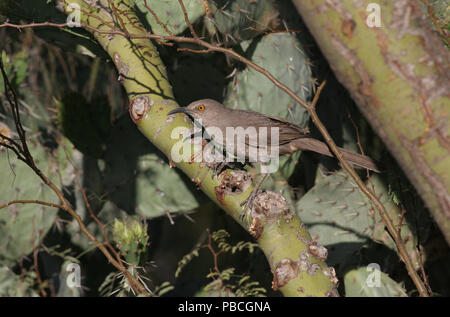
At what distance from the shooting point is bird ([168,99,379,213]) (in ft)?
10.5

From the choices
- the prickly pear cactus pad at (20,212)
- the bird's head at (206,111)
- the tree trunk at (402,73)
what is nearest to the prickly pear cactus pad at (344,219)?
the bird's head at (206,111)

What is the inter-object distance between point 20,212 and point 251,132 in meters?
1.79

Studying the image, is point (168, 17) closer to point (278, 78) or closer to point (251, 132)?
point (278, 78)

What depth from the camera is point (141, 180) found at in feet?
12.0

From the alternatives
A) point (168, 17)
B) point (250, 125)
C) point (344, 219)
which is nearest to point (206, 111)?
point (250, 125)

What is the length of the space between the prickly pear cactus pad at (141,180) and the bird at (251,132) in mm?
525

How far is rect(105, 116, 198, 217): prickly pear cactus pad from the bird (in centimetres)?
53

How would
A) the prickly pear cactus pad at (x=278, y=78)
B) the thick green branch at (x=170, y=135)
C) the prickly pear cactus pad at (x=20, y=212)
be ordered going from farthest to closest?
the prickly pear cactus pad at (x=20, y=212), the prickly pear cactus pad at (x=278, y=78), the thick green branch at (x=170, y=135)

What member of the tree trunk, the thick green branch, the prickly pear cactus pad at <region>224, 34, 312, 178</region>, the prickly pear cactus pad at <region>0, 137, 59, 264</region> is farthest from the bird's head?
the tree trunk

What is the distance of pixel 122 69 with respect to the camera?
115 inches

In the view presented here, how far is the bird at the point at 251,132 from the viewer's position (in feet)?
10.5

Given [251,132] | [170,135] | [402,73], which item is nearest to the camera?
[402,73]

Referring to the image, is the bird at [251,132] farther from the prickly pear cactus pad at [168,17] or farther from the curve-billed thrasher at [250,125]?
the prickly pear cactus pad at [168,17]
